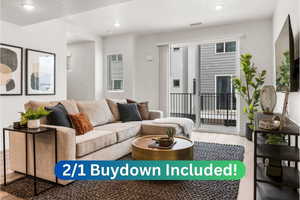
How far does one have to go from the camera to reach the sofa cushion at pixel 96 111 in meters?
3.19

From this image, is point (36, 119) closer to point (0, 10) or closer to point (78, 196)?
point (78, 196)

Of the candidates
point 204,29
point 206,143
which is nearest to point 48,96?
point 206,143

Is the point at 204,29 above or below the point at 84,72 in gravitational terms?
above

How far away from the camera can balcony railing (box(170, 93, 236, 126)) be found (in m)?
5.92

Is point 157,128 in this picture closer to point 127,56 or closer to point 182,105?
point 127,56

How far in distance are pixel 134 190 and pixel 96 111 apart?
168 cm

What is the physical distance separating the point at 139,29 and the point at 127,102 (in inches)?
85.2

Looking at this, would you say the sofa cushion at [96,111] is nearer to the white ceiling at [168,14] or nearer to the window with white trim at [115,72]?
the white ceiling at [168,14]

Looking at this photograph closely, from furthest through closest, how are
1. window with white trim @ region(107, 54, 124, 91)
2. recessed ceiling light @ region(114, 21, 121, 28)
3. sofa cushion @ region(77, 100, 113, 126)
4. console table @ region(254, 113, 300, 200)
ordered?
window with white trim @ region(107, 54, 124, 91) < recessed ceiling light @ region(114, 21, 121, 28) < sofa cushion @ region(77, 100, 113, 126) < console table @ region(254, 113, 300, 200)

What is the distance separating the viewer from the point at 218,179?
7.48 feet

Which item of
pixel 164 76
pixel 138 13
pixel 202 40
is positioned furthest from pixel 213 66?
pixel 138 13

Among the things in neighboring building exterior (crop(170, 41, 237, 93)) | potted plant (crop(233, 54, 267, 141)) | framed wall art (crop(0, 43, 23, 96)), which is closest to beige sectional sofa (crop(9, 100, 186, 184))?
framed wall art (crop(0, 43, 23, 96))

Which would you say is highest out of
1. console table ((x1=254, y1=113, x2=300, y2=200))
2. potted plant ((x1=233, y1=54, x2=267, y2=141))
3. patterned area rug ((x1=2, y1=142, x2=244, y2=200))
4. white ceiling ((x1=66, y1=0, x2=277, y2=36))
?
white ceiling ((x1=66, y1=0, x2=277, y2=36))

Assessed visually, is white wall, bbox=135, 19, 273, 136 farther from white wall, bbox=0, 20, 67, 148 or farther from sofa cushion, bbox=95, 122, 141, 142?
sofa cushion, bbox=95, 122, 141, 142
